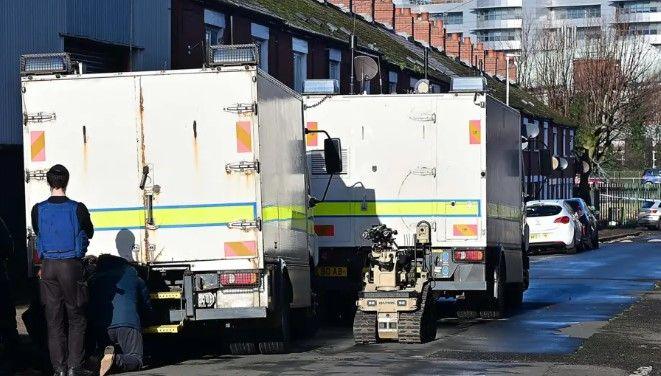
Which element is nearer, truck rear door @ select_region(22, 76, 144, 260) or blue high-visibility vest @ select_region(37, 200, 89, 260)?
blue high-visibility vest @ select_region(37, 200, 89, 260)

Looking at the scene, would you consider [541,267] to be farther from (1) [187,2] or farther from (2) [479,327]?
(2) [479,327]

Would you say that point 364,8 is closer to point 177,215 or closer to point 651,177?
point 177,215

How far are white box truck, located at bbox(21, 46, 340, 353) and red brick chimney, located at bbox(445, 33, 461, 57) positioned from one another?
54.6m

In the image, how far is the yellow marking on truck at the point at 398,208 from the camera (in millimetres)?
17328

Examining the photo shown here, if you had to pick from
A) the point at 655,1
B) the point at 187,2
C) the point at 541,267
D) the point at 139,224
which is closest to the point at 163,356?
the point at 139,224

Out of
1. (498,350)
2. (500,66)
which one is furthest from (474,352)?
(500,66)

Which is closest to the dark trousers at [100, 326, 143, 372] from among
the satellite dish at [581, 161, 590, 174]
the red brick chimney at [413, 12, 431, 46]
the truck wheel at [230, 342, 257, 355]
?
the truck wheel at [230, 342, 257, 355]

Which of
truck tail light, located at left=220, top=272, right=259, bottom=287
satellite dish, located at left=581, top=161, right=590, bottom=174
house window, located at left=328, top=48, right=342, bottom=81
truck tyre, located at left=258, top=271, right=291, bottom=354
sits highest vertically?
house window, located at left=328, top=48, right=342, bottom=81

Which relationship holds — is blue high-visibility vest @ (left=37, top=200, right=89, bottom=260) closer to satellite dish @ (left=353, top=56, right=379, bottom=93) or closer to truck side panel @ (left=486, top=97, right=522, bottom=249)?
truck side panel @ (left=486, top=97, right=522, bottom=249)

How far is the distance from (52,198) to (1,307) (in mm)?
1532

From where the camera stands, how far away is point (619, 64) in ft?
241

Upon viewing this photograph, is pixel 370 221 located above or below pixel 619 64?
below

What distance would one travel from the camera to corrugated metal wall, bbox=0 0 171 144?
18.9m

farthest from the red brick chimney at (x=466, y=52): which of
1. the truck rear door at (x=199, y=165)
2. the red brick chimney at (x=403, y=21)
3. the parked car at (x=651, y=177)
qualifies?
the truck rear door at (x=199, y=165)
